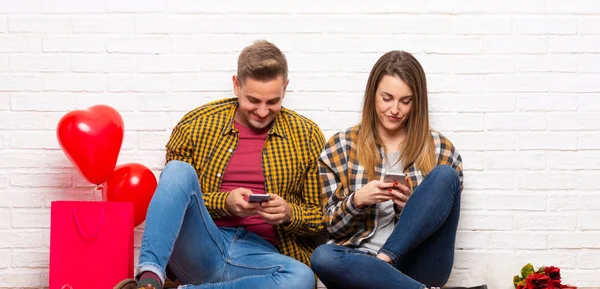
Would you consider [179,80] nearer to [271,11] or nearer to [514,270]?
[271,11]

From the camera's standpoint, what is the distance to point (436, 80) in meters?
2.96

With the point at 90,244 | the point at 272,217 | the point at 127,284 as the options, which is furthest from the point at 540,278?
the point at 90,244

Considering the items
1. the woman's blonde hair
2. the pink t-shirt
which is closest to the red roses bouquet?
the woman's blonde hair

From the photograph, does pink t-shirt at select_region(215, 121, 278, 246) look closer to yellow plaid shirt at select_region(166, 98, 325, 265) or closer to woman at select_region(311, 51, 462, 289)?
yellow plaid shirt at select_region(166, 98, 325, 265)

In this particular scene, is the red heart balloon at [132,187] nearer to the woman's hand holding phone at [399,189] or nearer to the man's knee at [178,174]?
the man's knee at [178,174]

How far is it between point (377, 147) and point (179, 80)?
86cm

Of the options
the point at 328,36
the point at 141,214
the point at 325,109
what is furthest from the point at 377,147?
the point at 141,214

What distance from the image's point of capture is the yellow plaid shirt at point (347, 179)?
8.67 ft

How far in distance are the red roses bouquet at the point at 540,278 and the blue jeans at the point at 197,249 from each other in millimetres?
865

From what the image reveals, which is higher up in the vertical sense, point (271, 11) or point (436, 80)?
point (271, 11)

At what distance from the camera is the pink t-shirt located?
2691 mm

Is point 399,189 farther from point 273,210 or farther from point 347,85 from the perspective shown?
point 347,85

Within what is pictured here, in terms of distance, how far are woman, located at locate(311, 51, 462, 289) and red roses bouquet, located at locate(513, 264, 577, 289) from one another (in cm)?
34

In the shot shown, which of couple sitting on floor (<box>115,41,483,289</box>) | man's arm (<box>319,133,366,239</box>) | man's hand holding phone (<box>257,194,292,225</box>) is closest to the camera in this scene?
couple sitting on floor (<box>115,41,483,289</box>)
